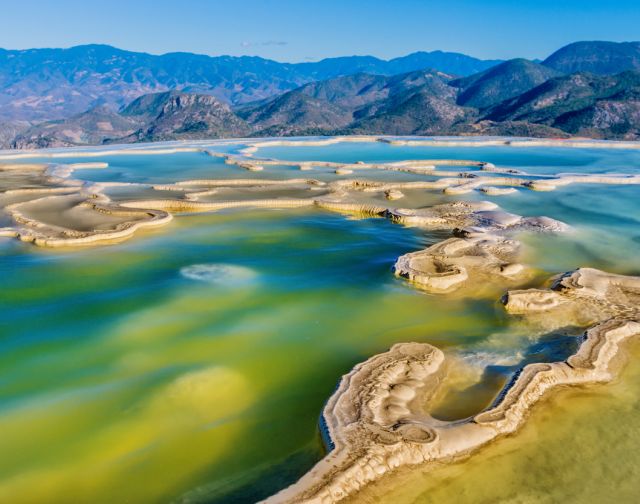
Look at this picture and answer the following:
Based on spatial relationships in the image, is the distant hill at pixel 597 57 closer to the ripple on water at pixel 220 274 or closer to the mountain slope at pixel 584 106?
the mountain slope at pixel 584 106

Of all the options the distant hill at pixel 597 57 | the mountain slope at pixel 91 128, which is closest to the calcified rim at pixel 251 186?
the mountain slope at pixel 91 128

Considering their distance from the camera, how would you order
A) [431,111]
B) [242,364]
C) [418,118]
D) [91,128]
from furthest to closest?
1. [91,128]
2. [431,111]
3. [418,118]
4. [242,364]

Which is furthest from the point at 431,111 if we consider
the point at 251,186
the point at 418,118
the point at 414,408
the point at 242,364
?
the point at 414,408

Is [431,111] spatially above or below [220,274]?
above

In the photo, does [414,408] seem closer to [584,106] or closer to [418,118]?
[584,106]

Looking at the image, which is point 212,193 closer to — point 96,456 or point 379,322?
point 379,322
